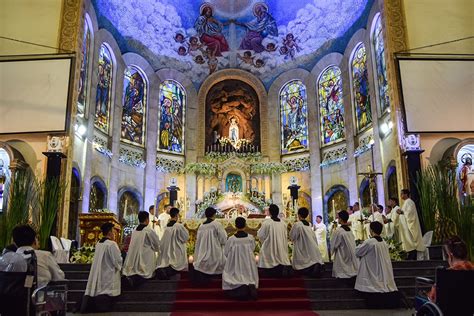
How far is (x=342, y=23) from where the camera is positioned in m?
20.0

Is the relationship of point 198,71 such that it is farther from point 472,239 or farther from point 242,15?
point 472,239

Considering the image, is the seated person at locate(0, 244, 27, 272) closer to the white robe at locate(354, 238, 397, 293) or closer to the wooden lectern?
the white robe at locate(354, 238, 397, 293)

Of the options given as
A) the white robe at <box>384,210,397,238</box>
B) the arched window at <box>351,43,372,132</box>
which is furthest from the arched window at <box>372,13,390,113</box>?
the white robe at <box>384,210,397,238</box>

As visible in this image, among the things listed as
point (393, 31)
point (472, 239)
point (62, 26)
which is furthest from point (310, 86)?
point (472, 239)

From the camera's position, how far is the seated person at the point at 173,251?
30.2 feet

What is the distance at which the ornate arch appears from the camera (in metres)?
22.2

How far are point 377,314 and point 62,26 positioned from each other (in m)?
12.7

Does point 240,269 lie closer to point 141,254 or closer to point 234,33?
point 141,254

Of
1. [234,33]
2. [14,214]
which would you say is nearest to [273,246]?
[14,214]

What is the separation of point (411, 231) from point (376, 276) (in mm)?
3789

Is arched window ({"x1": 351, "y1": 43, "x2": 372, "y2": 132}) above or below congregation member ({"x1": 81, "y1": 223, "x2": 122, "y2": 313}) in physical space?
above

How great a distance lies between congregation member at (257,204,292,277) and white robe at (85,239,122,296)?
2.86m

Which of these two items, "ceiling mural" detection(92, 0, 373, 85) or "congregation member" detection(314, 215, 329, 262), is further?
"ceiling mural" detection(92, 0, 373, 85)

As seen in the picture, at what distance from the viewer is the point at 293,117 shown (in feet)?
73.4
